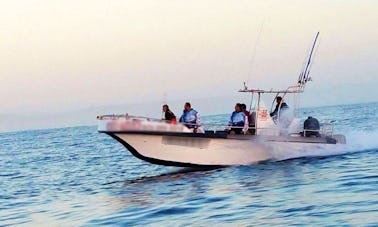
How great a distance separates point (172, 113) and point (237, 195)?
6.15 m

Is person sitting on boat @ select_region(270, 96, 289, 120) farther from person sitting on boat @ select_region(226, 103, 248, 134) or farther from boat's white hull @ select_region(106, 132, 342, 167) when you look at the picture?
person sitting on boat @ select_region(226, 103, 248, 134)

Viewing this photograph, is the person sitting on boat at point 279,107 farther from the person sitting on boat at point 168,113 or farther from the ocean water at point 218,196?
the person sitting on boat at point 168,113

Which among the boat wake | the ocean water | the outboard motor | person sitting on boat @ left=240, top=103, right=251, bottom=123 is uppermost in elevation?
person sitting on boat @ left=240, top=103, right=251, bottom=123

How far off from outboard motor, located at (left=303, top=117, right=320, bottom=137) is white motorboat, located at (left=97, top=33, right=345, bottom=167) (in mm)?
46

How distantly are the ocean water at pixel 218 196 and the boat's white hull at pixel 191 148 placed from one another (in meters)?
0.43

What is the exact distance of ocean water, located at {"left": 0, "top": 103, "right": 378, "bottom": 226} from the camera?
42.2ft

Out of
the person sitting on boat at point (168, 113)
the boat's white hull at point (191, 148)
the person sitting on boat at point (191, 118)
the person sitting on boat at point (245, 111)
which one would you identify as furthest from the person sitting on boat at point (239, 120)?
the person sitting on boat at point (168, 113)

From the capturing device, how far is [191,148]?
69.8ft

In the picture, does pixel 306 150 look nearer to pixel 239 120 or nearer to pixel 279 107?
pixel 279 107

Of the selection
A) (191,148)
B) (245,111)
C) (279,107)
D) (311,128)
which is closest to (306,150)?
(311,128)

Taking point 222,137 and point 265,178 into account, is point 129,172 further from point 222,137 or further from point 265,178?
point 265,178

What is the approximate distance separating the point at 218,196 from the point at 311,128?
8080mm

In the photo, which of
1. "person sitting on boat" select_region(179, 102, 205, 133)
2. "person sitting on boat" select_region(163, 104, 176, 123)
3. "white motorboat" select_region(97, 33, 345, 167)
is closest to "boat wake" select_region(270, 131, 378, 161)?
"white motorboat" select_region(97, 33, 345, 167)

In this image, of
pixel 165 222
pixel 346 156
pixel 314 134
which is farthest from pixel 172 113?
pixel 165 222
